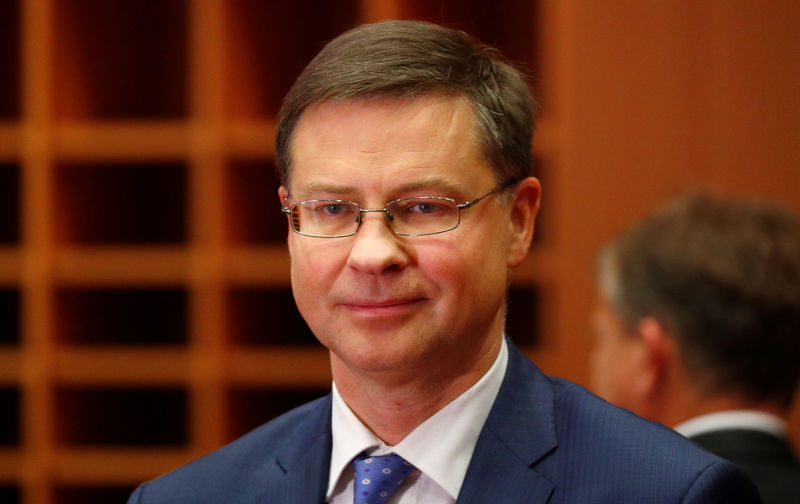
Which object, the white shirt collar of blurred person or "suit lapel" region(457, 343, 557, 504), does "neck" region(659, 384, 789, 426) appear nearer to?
the white shirt collar of blurred person

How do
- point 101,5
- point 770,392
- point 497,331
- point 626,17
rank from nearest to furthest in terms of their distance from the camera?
point 497,331, point 770,392, point 626,17, point 101,5

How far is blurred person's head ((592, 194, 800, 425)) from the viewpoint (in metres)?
1.95

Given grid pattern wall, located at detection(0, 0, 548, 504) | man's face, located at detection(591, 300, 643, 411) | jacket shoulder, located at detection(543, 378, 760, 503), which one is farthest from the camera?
grid pattern wall, located at detection(0, 0, 548, 504)

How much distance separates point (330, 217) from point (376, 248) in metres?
0.09

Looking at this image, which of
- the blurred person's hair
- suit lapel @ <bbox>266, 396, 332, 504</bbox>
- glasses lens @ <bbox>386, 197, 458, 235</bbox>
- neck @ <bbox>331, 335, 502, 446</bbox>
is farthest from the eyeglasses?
the blurred person's hair

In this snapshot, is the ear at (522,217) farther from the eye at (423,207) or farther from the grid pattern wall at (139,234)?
the grid pattern wall at (139,234)

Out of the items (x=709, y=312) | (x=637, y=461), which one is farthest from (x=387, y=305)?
(x=709, y=312)

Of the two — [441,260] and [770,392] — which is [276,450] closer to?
[441,260]

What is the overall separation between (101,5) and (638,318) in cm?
178

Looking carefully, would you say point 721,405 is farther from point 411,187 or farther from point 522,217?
point 411,187

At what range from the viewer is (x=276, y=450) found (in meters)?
1.37

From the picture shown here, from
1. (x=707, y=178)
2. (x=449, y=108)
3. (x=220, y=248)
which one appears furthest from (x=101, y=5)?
(x=449, y=108)

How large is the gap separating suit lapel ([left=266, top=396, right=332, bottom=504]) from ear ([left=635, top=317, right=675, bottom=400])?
885mm

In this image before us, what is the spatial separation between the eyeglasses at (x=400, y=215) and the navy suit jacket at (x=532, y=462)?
24cm
